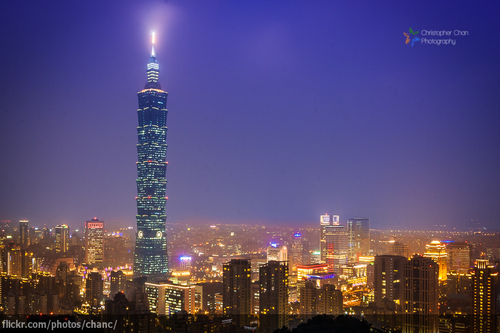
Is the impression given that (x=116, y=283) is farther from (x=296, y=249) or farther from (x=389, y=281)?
(x=296, y=249)

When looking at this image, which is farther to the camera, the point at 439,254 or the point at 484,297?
the point at 439,254

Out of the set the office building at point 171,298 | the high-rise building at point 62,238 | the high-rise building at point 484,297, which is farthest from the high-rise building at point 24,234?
the high-rise building at point 484,297

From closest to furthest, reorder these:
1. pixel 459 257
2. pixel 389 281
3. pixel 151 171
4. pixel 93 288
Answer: pixel 389 281 < pixel 459 257 < pixel 93 288 < pixel 151 171

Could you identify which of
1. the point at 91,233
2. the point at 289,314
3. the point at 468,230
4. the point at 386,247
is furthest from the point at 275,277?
the point at 91,233

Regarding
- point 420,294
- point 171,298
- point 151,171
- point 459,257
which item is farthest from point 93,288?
point 151,171

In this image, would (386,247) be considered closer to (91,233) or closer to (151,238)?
(151,238)

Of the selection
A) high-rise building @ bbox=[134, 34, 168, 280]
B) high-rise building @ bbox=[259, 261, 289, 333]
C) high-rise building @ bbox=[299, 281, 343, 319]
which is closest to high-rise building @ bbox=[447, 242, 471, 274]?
high-rise building @ bbox=[299, 281, 343, 319]

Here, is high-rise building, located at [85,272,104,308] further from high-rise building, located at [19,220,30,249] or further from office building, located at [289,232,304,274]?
office building, located at [289,232,304,274]
